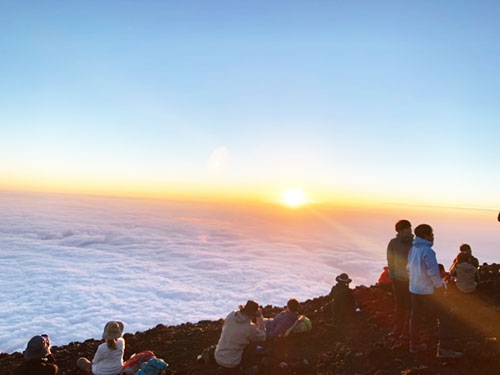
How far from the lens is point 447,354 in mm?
4992

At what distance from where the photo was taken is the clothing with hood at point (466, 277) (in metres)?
7.83

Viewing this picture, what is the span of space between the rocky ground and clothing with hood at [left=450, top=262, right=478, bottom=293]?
0.31 metres

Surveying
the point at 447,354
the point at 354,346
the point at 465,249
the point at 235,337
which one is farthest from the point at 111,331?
the point at 465,249

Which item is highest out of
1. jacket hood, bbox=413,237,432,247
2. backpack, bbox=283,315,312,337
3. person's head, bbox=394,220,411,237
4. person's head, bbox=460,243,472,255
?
person's head, bbox=394,220,411,237

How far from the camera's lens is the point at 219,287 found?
73.9 m

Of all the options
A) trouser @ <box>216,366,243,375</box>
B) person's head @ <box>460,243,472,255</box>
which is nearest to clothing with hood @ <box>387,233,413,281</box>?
person's head @ <box>460,243,472,255</box>

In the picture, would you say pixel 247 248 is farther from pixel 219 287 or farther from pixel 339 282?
pixel 339 282

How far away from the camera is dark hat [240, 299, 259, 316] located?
527cm

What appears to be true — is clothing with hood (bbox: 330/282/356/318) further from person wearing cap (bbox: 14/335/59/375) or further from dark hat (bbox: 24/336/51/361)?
dark hat (bbox: 24/336/51/361)

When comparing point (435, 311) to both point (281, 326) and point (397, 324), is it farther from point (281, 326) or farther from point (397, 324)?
point (281, 326)

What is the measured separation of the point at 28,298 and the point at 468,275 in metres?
73.5

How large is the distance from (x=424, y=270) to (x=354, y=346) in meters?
2.63

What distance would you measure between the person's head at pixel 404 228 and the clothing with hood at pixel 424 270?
960 mm

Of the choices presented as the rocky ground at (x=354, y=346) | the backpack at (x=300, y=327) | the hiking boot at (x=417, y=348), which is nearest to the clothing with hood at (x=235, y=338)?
the rocky ground at (x=354, y=346)
